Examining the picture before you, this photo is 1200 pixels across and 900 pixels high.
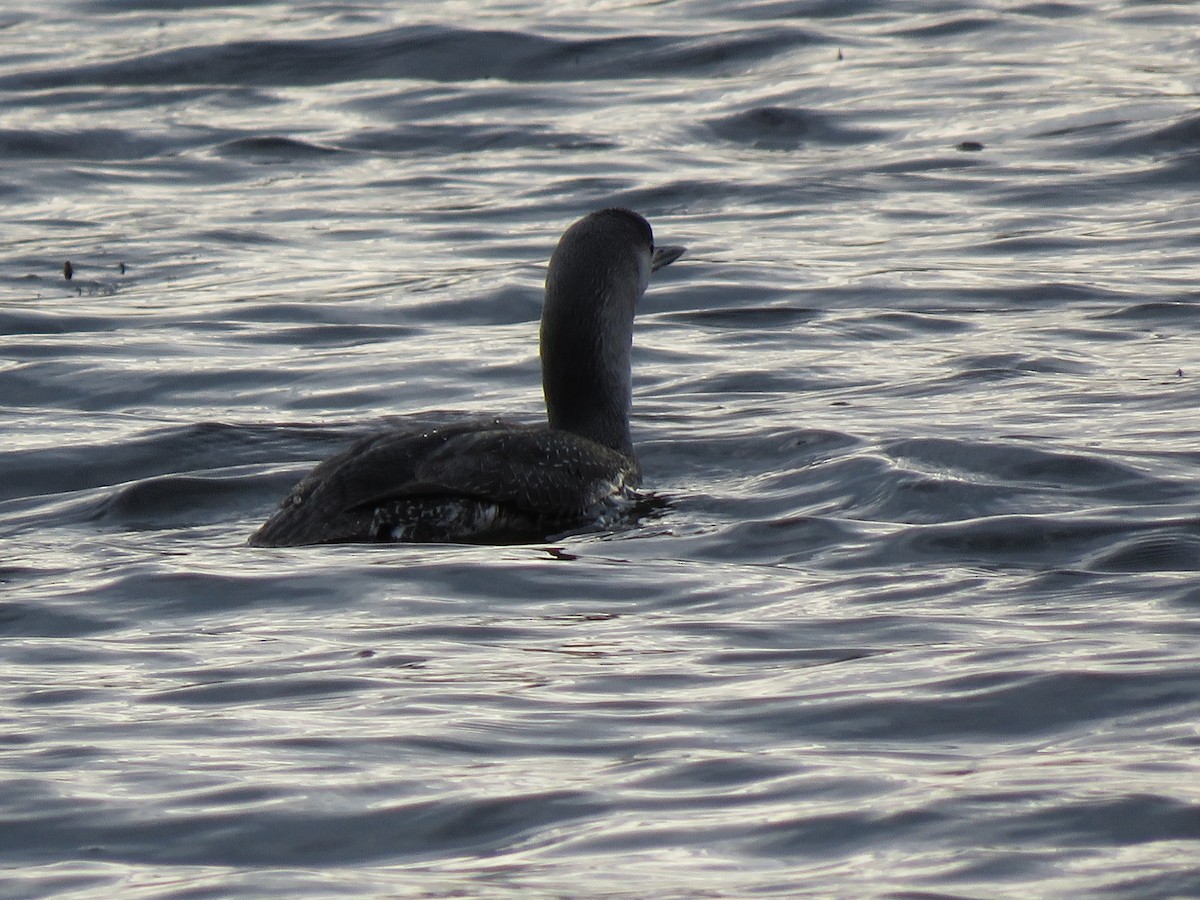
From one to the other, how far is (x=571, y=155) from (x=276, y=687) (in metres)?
10.8

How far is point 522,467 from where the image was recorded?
8.02 m

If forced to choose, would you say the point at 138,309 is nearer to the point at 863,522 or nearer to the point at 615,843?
the point at 863,522

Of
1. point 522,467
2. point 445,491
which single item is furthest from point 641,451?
point 445,491

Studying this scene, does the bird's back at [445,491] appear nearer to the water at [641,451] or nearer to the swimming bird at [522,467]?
the swimming bird at [522,467]

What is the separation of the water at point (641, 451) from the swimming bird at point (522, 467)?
214 mm

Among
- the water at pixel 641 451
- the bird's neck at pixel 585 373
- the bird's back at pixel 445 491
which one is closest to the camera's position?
the water at pixel 641 451

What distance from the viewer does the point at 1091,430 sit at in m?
9.20

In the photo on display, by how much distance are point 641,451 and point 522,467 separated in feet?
5.15

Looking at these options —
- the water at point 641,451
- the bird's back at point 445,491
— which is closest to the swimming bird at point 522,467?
the bird's back at point 445,491

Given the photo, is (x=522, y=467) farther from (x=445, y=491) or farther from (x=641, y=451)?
(x=641, y=451)

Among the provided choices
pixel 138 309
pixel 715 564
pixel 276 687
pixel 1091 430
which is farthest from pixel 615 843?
pixel 138 309

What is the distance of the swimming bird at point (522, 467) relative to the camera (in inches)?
303

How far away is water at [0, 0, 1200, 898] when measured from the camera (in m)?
4.78

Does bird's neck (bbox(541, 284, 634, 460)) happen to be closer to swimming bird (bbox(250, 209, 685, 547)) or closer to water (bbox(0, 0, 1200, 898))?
swimming bird (bbox(250, 209, 685, 547))
